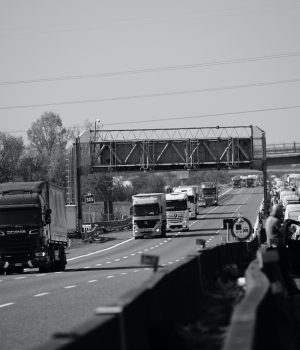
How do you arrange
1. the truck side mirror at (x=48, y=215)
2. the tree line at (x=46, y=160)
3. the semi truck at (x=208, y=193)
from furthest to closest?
the semi truck at (x=208, y=193)
the tree line at (x=46, y=160)
the truck side mirror at (x=48, y=215)

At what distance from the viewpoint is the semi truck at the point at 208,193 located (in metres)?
162

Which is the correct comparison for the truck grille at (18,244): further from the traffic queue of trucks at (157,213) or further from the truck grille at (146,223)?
the truck grille at (146,223)

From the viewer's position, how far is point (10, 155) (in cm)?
14138

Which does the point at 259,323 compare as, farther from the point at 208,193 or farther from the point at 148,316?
the point at 208,193

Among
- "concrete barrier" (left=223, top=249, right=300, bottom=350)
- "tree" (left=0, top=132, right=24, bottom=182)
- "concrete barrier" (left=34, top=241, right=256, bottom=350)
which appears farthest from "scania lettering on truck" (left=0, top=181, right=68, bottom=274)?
"tree" (left=0, top=132, right=24, bottom=182)

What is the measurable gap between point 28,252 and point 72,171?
56838 millimetres

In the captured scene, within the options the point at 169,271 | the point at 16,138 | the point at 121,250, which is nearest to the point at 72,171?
the point at 121,250

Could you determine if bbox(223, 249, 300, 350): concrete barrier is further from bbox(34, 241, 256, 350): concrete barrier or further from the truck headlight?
the truck headlight

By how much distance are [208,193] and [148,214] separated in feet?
262

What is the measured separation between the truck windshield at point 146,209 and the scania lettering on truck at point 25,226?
140 ft

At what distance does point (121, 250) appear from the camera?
72562mm

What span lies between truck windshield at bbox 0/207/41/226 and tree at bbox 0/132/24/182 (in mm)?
85722

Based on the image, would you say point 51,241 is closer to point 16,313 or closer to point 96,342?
point 16,313

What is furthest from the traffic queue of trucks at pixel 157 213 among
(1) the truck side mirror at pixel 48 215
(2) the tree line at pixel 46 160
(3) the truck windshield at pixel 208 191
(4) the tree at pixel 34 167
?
(3) the truck windshield at pixel 208 191
